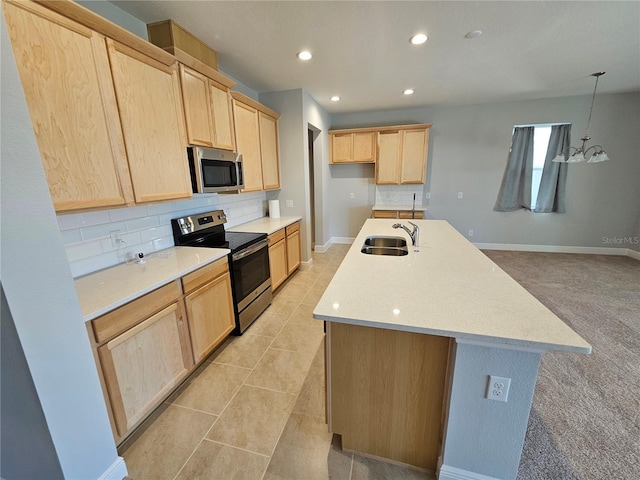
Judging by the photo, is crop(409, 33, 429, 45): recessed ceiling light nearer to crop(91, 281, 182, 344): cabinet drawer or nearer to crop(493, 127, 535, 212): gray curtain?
crop(91, 281, 182, 344): cabinet drawer

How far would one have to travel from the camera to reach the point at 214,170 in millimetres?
2328

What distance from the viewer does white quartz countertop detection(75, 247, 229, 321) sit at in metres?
1.28

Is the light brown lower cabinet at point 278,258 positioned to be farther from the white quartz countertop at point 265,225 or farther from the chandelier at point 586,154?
the chandelier at point 586,154

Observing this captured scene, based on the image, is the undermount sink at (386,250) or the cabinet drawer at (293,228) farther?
the cabinet drawer at (293,228)

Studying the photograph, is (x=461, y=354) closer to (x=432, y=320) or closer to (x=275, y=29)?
(x=432, y=320)

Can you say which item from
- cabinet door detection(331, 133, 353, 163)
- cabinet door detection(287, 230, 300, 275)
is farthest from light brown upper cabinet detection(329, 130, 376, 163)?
cabinet door detection(287, 230, 300, 275)

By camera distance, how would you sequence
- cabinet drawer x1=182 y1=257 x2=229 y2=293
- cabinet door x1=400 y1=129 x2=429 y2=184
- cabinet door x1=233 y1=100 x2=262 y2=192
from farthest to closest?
1. cabinet door x1=400 y1=129 x2=429 y2=184
2. cabinet door x1=233 y1=100 x2=262 y2=192
3. cabinet drawer x1=182 y1=257 x2=229 y2=293

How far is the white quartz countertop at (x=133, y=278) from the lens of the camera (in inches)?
50.4

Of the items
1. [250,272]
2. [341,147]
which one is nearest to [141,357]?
[250,272]

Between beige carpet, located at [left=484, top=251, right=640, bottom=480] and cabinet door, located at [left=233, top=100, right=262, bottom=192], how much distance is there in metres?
3.08

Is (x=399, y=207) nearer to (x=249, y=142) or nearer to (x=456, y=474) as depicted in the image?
(x=249, y=142)

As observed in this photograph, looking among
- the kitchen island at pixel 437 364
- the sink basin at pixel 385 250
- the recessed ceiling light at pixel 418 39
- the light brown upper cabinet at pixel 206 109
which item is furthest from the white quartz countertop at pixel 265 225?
the recessed ceiling light at pixel 418 39

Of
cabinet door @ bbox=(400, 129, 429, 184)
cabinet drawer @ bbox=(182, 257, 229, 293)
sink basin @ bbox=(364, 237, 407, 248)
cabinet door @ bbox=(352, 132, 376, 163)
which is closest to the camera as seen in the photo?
cabinet drawer @ bbox=(182, 257, 229, 293)

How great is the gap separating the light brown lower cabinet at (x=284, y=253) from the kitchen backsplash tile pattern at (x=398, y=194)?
85.8 inches
